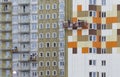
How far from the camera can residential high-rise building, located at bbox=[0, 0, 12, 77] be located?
128m

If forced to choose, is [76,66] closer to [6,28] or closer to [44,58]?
[44,58]

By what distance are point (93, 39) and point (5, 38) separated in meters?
42.2

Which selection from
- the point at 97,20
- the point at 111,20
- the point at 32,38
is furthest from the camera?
the point at 32,38

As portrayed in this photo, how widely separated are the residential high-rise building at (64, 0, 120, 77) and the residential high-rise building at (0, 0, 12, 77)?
3777cm

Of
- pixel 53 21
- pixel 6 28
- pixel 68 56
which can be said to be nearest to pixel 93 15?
pixel 68 56

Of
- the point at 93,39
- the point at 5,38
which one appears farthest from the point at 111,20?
the point at 5,38

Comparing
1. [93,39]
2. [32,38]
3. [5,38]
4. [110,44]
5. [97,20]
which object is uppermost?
[97,20]

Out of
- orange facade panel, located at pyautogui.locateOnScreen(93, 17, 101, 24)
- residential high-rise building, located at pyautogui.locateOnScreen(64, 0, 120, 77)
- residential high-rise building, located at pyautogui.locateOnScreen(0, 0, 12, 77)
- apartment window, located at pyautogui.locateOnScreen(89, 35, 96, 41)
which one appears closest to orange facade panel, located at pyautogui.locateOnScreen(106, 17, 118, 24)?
residential high-rise building, located at pyautogui.locateOnScreen(64, 0, 120, 77)

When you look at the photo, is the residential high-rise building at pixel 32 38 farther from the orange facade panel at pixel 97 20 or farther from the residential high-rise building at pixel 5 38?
the orange facade panel at pixel 97 20

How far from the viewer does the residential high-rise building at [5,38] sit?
421ft

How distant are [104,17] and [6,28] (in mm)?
43119

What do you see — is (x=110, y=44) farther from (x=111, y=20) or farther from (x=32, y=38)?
(x=32, y=38)

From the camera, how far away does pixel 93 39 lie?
93.1 m

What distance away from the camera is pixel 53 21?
Result: 413 feet
